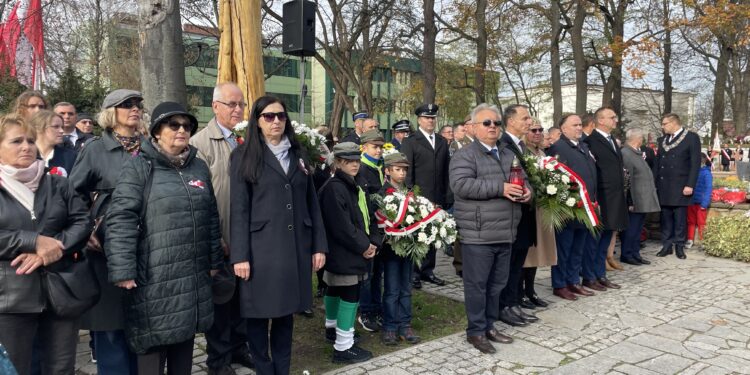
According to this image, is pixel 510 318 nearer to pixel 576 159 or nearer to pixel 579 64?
pixel 576 159

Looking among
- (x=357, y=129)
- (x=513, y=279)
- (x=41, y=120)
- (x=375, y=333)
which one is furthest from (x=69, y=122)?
(x=357, y=129)

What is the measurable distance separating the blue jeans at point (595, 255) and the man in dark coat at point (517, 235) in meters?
1.60

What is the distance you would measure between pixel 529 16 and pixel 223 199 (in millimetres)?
22092

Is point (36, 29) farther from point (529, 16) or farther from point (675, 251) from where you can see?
point (529, 16)

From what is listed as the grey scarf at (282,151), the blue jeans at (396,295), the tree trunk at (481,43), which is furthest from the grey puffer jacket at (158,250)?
the tree trunk at (481,43)

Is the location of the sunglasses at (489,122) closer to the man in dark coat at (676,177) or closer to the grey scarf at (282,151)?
the grey scarf at (282,151)

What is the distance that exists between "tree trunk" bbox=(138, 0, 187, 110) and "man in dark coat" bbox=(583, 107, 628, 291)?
5.02 m

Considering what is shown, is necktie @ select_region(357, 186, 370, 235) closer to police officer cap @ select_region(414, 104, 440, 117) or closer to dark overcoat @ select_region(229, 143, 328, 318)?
dark overcoat @ select_region(229, 143, 328, 318)

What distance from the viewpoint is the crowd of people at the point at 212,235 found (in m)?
3.07

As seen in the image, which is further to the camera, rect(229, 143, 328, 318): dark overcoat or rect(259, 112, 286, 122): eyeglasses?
rect(259, 112, 286, 122): eyeglasses

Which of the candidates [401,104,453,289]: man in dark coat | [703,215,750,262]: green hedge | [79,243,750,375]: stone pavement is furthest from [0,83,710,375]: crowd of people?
[703,215,750,262]: green hedge

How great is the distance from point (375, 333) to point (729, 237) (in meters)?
6.73

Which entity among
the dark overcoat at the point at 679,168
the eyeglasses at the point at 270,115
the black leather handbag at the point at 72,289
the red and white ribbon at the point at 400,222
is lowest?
the black leather handbag at the point at 72,289

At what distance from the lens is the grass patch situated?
4590 mm
